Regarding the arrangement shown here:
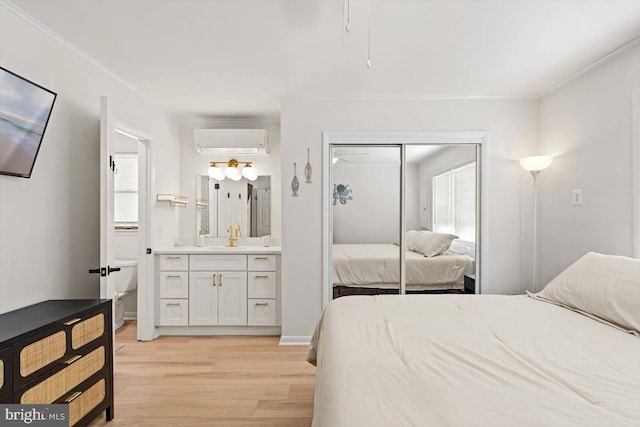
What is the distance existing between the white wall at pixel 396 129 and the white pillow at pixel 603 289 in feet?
4.33

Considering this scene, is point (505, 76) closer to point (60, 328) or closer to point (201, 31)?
point (201, 31)

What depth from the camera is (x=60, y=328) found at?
1.95m

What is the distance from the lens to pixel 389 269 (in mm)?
3766

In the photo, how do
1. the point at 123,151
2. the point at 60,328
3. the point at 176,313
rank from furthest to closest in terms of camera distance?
the point at 123,151 < the point at 176,313 < the point at 60,328

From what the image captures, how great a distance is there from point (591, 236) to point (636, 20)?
157 cm

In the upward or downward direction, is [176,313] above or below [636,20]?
below

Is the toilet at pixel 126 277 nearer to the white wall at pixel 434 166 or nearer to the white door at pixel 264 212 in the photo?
the white door at pixel 264 212

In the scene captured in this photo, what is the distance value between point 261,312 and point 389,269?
1.47 meters

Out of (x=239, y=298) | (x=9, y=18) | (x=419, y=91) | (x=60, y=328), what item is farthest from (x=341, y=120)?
(x=60, y=328)

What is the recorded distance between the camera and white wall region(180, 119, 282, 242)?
4.64 m

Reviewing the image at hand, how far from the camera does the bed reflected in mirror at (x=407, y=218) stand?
3725 mm

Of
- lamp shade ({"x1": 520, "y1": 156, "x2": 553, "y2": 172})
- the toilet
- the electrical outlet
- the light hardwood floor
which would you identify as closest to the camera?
the light hardwood floor

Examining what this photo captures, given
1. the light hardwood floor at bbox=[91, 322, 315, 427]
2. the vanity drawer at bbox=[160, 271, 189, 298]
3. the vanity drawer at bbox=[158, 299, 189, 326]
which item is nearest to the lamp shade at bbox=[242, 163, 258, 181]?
the vanity drawer at bbox=[160, 271, 189, 298]

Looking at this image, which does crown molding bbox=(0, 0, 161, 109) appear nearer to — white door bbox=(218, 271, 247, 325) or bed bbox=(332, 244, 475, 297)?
white door bbox=(218, 271, 247, 325)
